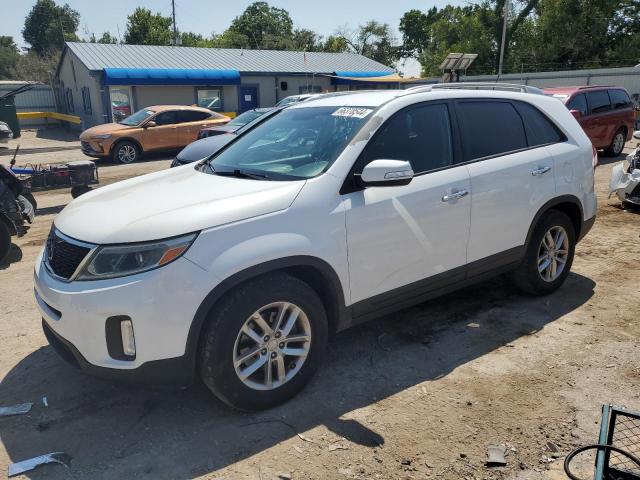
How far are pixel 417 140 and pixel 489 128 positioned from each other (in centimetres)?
80

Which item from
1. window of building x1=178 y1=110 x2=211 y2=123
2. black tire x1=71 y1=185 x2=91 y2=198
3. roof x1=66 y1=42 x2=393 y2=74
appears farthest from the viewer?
roof x1=66 y1=42 x2=393 y2=74

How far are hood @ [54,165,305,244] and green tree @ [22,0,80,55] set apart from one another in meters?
90.3

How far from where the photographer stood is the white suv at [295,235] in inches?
106

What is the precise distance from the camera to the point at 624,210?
325 inches

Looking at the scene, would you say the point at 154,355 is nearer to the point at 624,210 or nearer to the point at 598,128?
the point at 624,210

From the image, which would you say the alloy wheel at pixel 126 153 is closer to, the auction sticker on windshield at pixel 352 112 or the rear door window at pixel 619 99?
the auction sticker on windshield at pixel 352 112

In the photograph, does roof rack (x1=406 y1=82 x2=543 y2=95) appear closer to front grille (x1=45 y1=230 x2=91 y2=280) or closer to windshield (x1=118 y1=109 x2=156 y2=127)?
front grille (x1=45 y1=230 x2=91 y2=280)

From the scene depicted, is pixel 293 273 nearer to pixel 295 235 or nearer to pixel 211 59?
pixel 295 235

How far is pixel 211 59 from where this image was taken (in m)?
28.1

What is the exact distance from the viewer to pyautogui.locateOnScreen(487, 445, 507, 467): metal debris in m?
2.71

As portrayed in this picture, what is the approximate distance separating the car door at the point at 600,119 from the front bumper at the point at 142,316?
40.5 feet

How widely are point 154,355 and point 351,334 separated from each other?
71.8 inches

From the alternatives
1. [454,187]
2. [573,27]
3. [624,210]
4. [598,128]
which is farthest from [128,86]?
[573,27]

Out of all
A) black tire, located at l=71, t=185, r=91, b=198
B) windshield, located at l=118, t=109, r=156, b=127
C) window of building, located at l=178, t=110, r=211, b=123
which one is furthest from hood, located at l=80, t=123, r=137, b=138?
black tire, located at l=71, t=185, r=91, b=198
